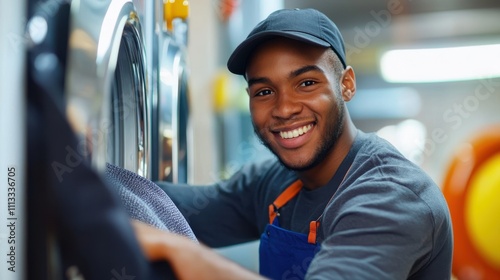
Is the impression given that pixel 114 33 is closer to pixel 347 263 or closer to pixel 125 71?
pixel 125 71

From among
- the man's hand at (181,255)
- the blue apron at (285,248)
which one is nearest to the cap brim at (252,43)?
the blue apron at (285,248)

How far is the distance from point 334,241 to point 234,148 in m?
1.62

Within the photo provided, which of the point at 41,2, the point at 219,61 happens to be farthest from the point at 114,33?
the point at 219,61

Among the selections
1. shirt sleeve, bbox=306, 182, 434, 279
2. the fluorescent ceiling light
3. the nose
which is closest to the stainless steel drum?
the nose

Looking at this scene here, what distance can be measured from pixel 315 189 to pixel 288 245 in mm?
162

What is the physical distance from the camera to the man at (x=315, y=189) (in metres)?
0.99

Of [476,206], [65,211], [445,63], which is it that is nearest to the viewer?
[65,211]

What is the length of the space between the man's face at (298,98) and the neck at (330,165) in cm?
2

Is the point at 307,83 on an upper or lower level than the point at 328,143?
upper

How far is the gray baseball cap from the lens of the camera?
1234mm

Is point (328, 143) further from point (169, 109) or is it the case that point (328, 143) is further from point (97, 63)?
point (97, 63)

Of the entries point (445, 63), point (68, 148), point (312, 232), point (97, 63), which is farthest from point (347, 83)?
point (445, 63)

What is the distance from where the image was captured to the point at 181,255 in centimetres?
79

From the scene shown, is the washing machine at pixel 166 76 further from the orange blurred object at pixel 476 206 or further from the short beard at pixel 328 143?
the orange blurred object at pixel 476 206
